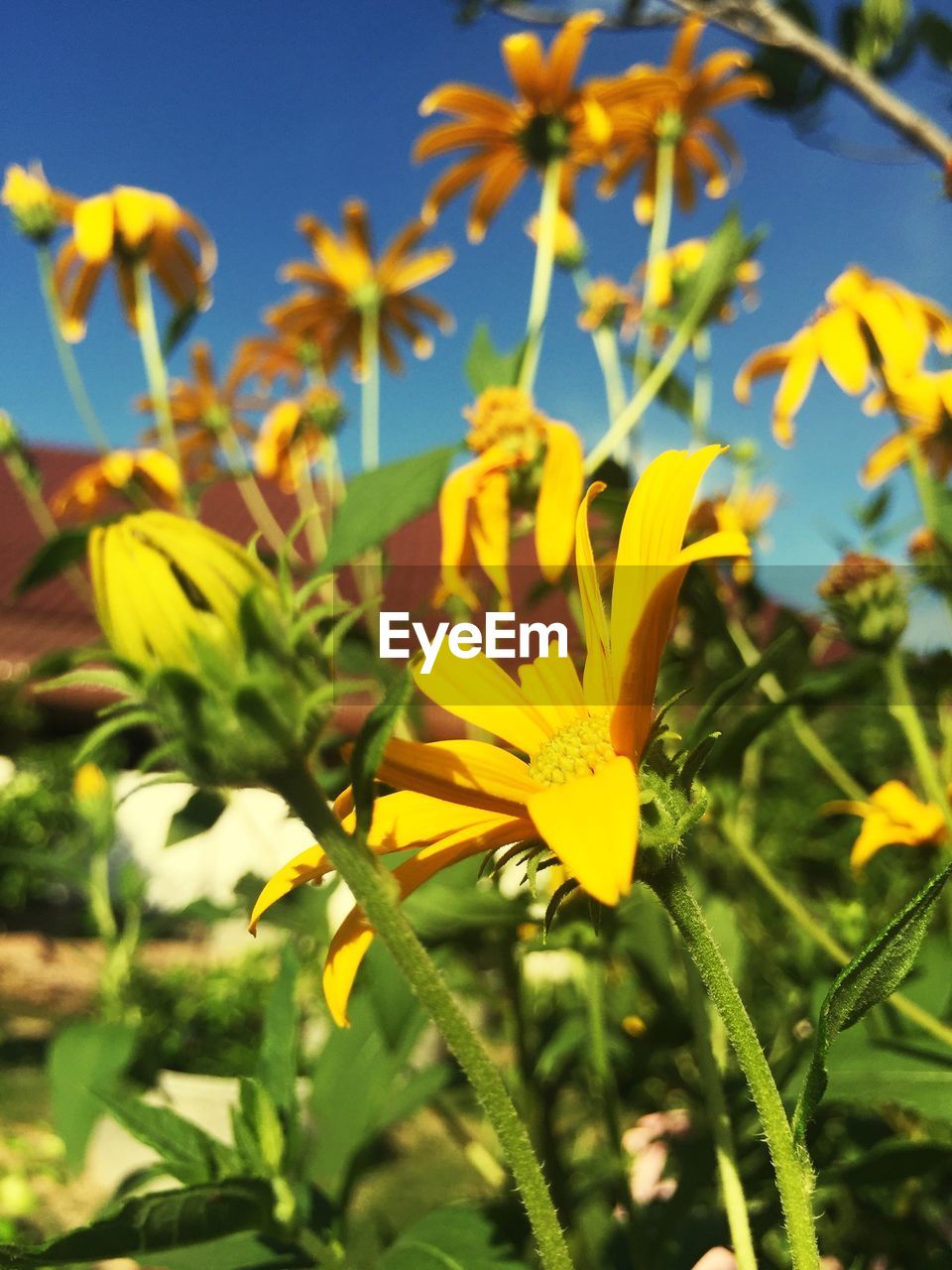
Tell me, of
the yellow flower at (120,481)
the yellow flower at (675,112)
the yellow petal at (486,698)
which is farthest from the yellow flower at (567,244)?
the yellow petal at (486,698)

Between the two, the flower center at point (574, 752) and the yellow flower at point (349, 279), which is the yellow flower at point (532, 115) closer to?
the yellow flower at point (349, 279)

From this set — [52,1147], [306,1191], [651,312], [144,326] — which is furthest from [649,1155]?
[52,1147]

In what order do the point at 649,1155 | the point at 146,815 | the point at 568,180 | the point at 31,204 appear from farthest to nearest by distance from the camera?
1. the point at 146,815
2. the point at 31,204
3. the point at 568,180
4. the point at 649,1155

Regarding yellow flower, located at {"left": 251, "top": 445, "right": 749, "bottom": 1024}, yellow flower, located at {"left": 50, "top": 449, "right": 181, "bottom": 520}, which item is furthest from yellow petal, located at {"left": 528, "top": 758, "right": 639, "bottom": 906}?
yellow flower, located at {"left": 50, "top": 449, "right": 181, "bottom": 520}

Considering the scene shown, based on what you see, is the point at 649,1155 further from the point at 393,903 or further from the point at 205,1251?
the point at 393,903

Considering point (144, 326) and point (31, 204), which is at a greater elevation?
point (31, 204)

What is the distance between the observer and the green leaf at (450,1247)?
22.5 inches

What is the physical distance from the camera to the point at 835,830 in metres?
3.34

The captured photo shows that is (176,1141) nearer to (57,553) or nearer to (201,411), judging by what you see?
(57,553)

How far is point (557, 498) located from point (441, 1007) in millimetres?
559

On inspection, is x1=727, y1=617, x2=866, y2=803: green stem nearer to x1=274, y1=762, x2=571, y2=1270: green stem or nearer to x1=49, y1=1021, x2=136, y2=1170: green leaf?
x1=274, y1=762, x2=571, y2=1270: green stem

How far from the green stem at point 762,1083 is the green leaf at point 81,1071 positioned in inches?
33.0

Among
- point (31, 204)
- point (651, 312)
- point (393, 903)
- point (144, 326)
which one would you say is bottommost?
point (393, 903)

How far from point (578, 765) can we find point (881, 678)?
2.32ft
